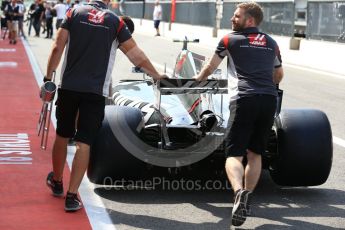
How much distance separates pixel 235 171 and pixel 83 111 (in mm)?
1314

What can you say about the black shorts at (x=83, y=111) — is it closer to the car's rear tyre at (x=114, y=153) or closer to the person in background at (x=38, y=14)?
the car's rear tyre at (x=114, y=153)

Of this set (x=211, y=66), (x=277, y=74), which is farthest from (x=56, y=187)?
(x=277, y=74)

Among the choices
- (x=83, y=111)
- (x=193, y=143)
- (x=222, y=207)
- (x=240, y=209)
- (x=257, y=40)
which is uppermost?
(x=257, y=40)

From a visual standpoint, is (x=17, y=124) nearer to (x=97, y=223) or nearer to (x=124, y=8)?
(x=97, y=223)

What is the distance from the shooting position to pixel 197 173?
734 centimetres

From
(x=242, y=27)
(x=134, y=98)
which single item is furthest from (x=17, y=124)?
(x=242, y=27)

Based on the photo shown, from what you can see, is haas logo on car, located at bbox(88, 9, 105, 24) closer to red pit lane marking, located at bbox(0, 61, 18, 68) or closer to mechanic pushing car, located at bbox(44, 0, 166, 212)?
mechanic pushing car, located at bbox(44, 0, 166, 212)

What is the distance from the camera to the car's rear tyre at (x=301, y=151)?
6477mm

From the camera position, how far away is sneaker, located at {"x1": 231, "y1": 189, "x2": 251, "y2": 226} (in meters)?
5.33

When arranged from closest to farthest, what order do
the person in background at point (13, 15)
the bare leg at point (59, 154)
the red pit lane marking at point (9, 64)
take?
1. the bare leg at point (59, 154)
2. the red pit lane marking at point (9, 64)
3. the person in background at point (13, 15)

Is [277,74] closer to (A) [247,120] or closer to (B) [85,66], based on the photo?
(A) [247,120]

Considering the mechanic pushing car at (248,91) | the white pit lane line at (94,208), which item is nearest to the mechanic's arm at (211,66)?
the mechanic pushing car at (248,91)

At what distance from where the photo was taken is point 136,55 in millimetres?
6121

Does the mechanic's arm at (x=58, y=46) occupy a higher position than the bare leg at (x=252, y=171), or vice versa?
the mechanic's arm at (x=58, y=46)
